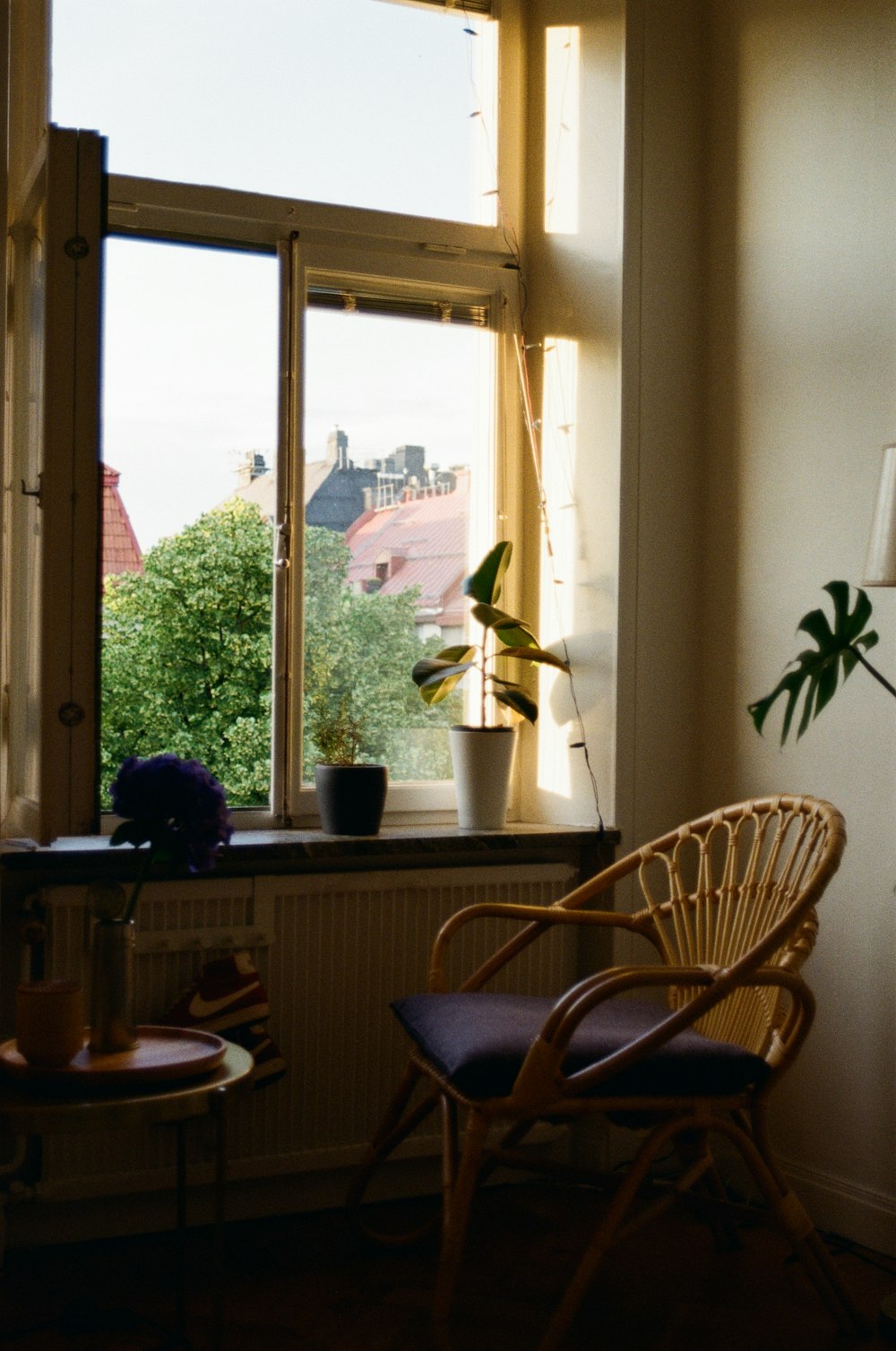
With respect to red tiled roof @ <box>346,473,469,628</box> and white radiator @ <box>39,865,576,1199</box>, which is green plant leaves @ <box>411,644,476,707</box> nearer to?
red tiled roof @ <box>346,473,469,628</box>

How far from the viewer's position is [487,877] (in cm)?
296

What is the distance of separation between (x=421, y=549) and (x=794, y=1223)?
171cm

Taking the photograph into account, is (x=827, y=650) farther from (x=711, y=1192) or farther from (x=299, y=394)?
(x=299, y=394)

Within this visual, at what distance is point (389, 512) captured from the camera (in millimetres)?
3219

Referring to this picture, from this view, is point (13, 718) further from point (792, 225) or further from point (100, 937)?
point (792, 225)

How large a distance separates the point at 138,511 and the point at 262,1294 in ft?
5.28

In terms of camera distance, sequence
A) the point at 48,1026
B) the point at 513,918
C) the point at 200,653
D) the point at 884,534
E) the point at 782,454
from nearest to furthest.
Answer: the point at 48,1026 → the point at 884,534 → the point at 513,918 → the point at 782,454 → the point at 200,653

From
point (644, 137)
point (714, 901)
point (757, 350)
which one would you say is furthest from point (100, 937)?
point (644, 137)

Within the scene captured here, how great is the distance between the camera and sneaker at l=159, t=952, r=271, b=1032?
8.59ft

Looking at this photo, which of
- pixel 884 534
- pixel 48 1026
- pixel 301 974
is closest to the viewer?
pixel 48 1026

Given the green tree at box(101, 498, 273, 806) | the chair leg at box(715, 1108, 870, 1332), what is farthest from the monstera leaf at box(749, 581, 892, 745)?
the green tree at box(101, 498, 273, 806)

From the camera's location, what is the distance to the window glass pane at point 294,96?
296 centimetres

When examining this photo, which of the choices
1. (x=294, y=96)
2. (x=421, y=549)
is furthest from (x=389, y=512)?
(x=294, y=96)

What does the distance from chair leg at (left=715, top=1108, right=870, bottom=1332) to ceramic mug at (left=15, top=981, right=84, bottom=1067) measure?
3.35 ft
